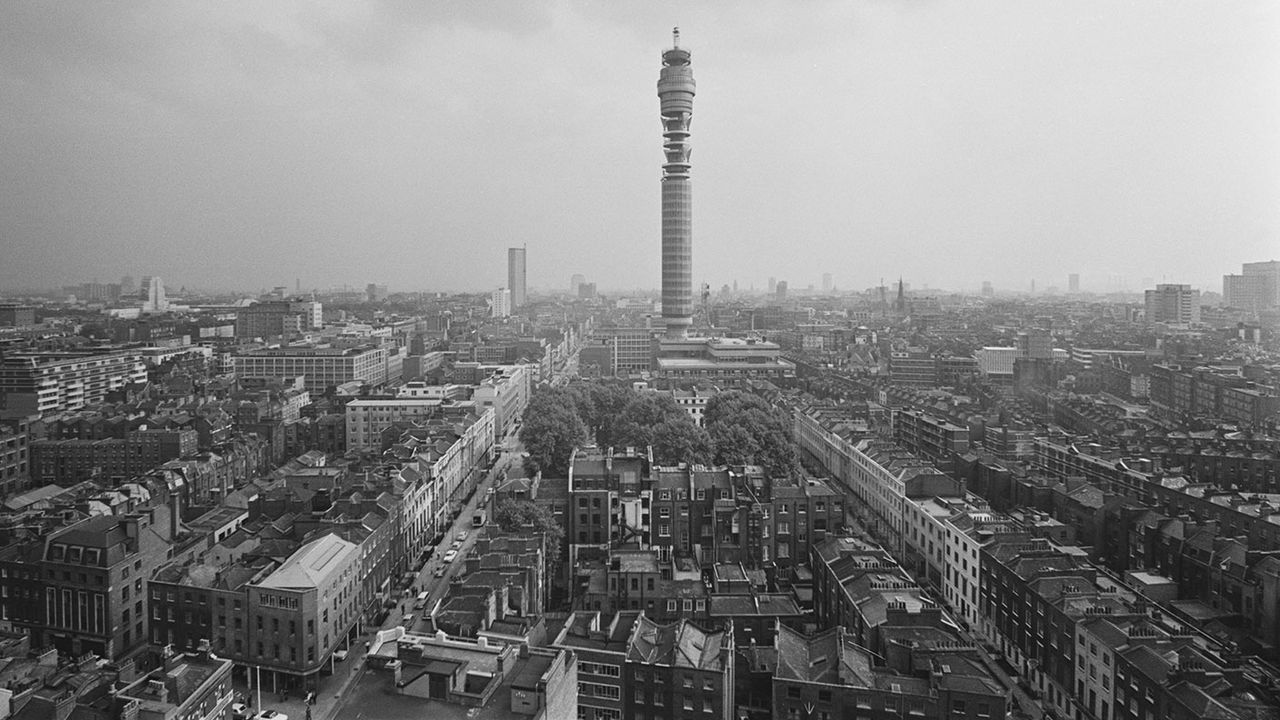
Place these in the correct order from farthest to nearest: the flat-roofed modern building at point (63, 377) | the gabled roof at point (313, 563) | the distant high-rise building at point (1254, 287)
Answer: the flat-roofed modern building at point (63, 377)
the distant high-rise building at point (1254, 287)
the gabled roof at point (313, 563)

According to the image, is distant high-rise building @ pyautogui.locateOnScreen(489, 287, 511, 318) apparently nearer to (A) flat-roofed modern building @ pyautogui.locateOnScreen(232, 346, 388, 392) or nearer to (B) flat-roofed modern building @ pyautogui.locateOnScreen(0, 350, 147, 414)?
(A) flat-roofed modern building @ pyautogui.locateOnScreen(232, 346, 388, 392)

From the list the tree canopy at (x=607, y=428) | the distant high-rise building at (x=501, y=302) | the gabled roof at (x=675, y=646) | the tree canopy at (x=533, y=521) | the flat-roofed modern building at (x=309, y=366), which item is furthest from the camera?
the distant high-rise building at (x=501, y=302)

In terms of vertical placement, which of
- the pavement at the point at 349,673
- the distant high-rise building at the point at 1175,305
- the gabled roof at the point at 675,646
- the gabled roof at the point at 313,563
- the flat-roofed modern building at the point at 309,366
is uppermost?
the distant high-rise building at the point at 1175,305

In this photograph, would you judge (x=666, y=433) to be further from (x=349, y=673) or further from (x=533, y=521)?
(x=349, y=673)

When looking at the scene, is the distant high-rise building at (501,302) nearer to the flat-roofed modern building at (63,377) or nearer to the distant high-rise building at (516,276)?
the distant high-rise building at (516,276)

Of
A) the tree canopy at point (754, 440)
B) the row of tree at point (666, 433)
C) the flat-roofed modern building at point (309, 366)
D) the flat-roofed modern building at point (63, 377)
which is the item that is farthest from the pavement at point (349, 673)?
the flat-roofed modern building at point (309, 366)

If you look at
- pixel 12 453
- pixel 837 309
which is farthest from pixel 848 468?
pixel 837 309

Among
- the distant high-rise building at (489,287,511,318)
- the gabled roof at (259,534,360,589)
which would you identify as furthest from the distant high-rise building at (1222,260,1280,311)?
the distant high-rise building at (489,287,511,318)
